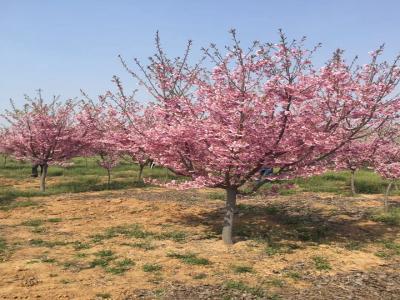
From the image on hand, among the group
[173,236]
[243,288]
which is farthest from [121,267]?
[173,236]

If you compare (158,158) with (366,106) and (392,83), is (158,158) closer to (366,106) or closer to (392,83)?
(366,106)

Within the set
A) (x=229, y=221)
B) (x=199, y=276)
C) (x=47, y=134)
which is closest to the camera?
(x=199, y=276)

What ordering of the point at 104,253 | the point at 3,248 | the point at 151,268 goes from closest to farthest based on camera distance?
the point at 151,268, the point at 104,253, the point at 3,248

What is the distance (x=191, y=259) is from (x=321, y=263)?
322cm

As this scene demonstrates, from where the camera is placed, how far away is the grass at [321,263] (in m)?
10.2

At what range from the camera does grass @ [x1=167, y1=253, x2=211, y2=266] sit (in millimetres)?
10352

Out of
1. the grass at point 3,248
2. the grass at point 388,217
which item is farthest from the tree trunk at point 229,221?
the grass at point 388,217

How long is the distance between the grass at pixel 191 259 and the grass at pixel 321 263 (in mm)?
2645

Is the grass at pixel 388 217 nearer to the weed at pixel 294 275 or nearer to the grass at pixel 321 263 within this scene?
the grass at pixel 321 263

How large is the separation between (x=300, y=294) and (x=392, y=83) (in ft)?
20.6

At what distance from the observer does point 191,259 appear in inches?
417

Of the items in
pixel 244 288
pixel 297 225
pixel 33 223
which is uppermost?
pixel 33 223

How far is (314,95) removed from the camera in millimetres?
10953

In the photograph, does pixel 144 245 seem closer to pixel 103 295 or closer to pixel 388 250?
pixel 103 295
